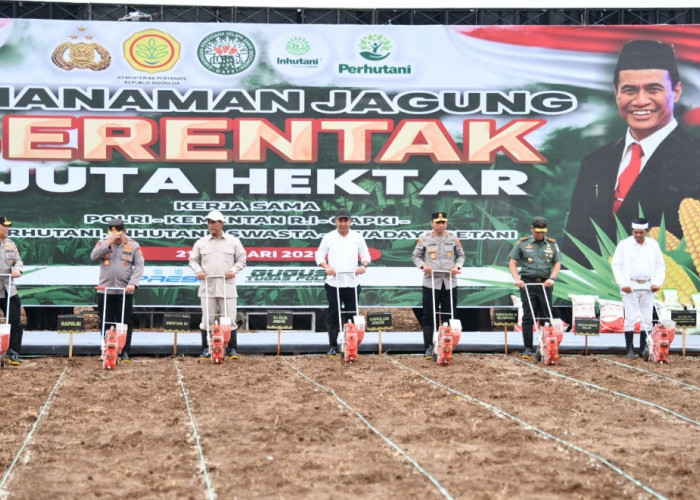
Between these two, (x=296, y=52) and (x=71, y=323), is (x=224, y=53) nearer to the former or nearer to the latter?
(x=296, y=52)

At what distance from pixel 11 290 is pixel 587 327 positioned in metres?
5.71

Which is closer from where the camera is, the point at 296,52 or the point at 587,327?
the point at 587,327

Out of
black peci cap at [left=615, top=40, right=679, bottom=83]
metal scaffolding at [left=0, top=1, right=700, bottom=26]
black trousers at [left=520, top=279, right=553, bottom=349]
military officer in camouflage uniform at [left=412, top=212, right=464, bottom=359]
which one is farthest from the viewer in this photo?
metal scaffolding at [left=0, top=1, right=700, bottom=26]

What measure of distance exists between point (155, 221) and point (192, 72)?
70.6 inches

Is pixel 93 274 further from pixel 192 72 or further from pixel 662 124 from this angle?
pixel 662 124

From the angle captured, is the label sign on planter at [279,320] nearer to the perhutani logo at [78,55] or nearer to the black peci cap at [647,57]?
the perhutani logo at [78,55]

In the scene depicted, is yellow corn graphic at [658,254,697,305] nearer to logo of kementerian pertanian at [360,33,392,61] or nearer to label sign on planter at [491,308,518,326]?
label sign on planter at [491,308,518,326]

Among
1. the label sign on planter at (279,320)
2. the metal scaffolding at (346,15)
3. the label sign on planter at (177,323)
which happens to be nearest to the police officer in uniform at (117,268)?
the label sign on planter at (177,323)

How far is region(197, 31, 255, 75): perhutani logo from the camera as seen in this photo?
11.6m

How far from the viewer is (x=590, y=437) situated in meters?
5.98

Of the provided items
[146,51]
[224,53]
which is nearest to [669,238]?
[224,53]

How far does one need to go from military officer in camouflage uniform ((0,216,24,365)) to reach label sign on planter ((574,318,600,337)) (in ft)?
18.2

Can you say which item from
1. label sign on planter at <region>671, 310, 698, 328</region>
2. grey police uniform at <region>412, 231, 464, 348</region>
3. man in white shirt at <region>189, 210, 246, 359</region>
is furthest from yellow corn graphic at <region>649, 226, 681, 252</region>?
man in white shirt at <region>189, 210, 246, 359</region>

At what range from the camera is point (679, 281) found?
38.9ft
